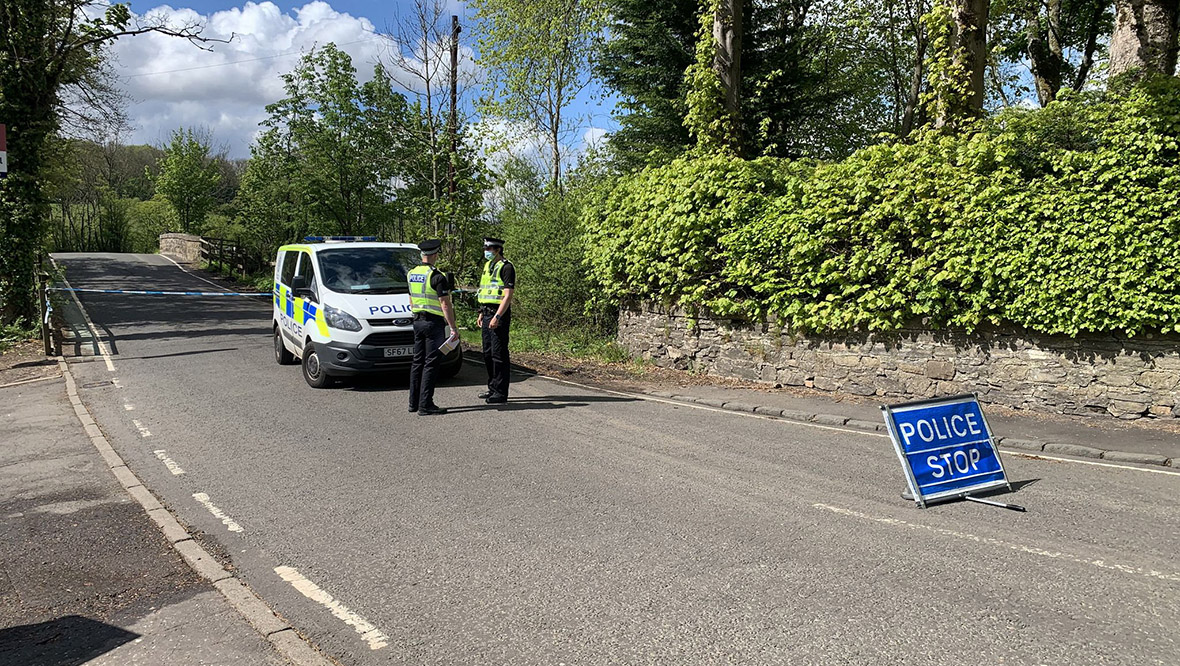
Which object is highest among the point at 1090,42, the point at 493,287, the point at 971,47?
the point at 1090,42

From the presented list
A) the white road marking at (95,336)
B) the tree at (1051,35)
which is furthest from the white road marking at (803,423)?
the tree at (1051,35)

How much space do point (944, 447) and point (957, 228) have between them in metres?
3.88

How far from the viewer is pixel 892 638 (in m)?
3.64

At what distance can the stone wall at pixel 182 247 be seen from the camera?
137ft

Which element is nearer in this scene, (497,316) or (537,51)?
(497,316)

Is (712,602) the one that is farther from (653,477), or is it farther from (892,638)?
(653,477)

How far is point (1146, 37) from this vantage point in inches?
440

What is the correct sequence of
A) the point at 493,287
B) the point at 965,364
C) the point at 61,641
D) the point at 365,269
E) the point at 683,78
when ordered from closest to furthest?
the point at 61,641, the point at 965,364, the point at 493,287, the point at 365,269, the point at 683,78

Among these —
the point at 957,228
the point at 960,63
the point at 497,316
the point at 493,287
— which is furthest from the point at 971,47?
the point at 497,316

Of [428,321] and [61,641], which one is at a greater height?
[428,321]

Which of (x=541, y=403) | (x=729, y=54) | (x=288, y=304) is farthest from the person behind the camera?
(x=729, y=54)

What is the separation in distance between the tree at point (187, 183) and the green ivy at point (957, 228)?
52670 millimetres

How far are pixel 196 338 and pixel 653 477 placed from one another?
41.6 feet

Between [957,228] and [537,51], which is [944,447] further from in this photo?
[537,51]
